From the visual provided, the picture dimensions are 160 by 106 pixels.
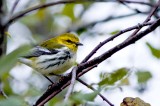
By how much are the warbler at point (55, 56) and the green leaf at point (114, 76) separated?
0.73 meters

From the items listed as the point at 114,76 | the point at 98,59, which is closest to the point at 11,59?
the point at 98,59

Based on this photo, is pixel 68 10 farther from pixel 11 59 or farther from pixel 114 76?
pixel 11 59

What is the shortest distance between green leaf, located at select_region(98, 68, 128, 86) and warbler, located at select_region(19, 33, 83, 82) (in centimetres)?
73

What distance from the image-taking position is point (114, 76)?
131cm

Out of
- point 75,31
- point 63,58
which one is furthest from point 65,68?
point 75,31

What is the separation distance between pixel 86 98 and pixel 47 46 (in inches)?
71.5

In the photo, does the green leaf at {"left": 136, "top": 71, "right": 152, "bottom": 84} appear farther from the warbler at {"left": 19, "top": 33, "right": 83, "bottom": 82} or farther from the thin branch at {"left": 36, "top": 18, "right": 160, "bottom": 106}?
the thin branch at {"left": 36, "top": 18, "right": 160, "bottom": 106}

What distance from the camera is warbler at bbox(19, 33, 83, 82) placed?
2193 millimetres

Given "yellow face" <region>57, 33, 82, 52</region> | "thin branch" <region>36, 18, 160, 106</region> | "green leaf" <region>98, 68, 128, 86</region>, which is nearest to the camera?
"thin branch" <region>36, 18, 160, 106</region>

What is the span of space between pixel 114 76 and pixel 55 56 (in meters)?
1.08

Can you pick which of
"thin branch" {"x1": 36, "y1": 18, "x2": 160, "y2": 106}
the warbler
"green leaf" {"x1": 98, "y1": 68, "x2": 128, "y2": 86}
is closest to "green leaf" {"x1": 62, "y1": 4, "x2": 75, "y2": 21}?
the warbler

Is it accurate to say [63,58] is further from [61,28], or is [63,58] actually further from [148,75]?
[61,28]

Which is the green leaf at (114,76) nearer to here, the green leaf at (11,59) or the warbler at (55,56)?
the green leaf at (11,59)

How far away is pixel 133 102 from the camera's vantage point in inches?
35.5
